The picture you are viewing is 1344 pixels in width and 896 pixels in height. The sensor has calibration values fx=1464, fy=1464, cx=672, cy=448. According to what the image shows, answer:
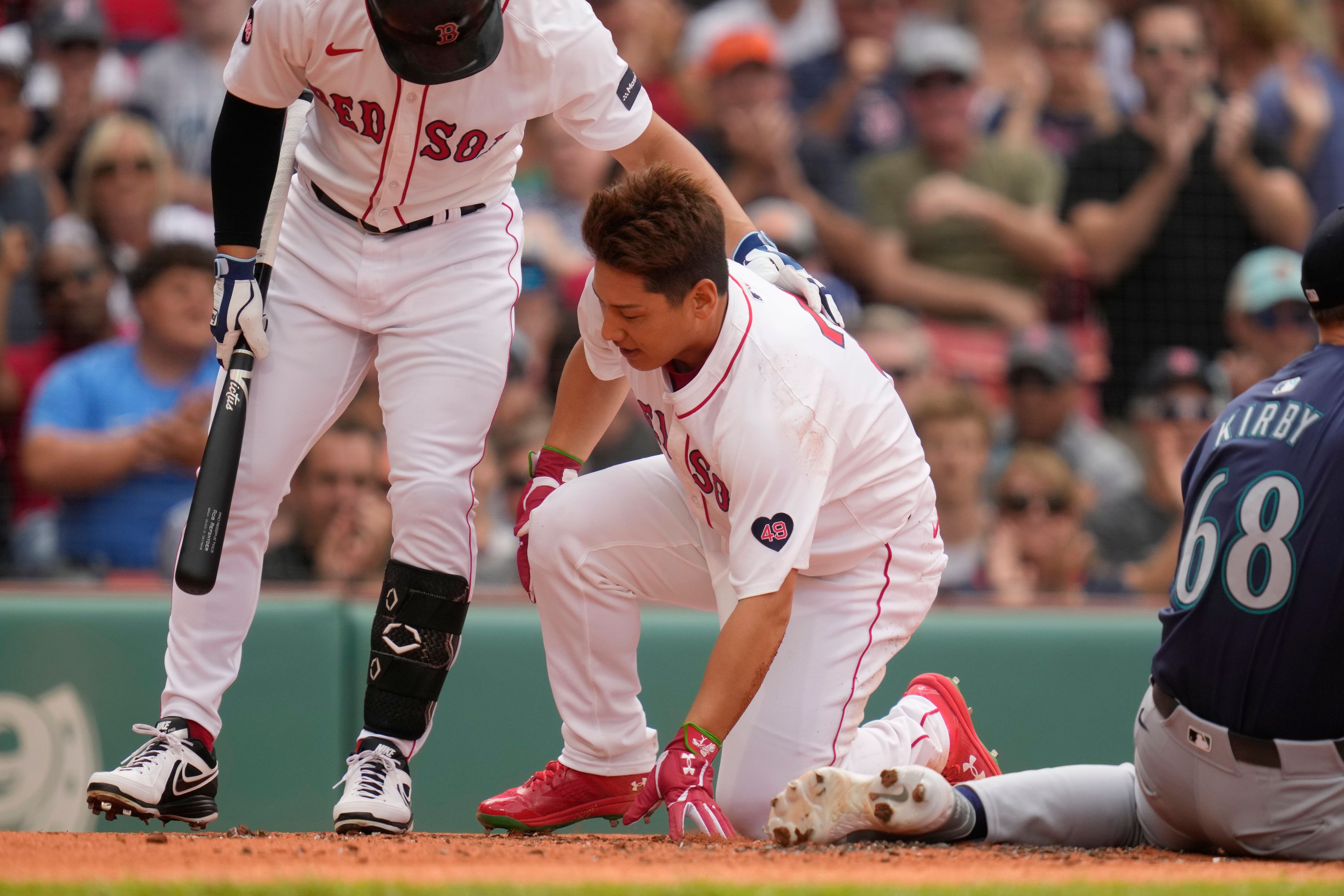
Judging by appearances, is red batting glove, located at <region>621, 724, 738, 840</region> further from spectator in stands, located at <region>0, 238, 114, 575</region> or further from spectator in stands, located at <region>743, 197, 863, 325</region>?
spectator in stands, located at <region>0, 238, 114, 575</region>

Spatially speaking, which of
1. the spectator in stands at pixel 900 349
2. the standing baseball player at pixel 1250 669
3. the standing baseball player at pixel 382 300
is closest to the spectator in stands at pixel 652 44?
the spectator in stands at pixel 900 349

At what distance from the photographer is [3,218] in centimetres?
541

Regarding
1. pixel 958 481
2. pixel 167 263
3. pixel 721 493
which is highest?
pixel 167 263

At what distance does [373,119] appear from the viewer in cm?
297

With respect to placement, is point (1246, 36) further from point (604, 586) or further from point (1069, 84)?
point (604, 586)

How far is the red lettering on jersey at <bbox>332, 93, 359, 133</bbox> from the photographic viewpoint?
9.74ft

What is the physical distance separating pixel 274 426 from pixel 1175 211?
4.57m

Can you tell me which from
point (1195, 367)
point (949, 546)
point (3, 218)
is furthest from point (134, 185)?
point (1195, 367)

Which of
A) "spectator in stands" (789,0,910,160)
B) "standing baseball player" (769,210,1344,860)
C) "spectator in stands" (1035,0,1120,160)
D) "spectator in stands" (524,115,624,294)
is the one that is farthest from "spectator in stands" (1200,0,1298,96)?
"standing baseball player" (769,210,1344,860)

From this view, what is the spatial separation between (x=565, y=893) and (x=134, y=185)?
4273mm

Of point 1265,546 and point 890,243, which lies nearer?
point 1265,546

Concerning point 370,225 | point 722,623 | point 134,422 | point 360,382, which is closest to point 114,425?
point 134,422

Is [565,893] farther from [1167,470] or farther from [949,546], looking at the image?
[1167,470]

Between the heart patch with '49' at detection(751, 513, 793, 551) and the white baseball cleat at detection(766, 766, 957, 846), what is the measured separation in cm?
43
